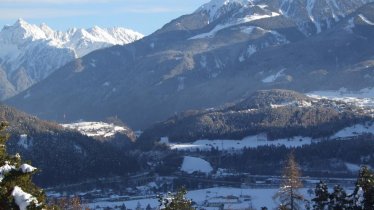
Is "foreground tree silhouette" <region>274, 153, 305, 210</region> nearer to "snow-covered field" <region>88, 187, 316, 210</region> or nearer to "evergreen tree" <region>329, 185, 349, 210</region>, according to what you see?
"evergreen tree" <region>329, 185, 349, 210</region>

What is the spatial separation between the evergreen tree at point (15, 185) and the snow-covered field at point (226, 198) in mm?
117666

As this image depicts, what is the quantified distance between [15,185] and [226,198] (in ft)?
446

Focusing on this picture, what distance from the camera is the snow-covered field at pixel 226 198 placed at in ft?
495

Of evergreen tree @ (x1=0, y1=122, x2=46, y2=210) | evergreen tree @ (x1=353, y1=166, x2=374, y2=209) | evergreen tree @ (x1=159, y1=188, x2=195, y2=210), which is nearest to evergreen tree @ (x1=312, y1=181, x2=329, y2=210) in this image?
evergreen tree @ (x1=353, y1=166, x2=374, y2=209)

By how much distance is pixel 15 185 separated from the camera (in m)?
26.0

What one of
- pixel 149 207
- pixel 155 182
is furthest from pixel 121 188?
pixel 149 207

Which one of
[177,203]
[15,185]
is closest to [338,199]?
[177,203]

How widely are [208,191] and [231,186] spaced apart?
350 inches

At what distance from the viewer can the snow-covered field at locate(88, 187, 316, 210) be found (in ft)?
495

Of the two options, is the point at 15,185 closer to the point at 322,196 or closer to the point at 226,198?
the point at 322,196

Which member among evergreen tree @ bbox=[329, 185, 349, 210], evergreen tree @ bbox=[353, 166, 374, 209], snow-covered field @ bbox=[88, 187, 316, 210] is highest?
evergreen tree @ bbox=[353, 166, 374, 209]

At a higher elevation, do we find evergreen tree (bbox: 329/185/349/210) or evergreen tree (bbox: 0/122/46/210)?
evergreen tree (bbox: 0/122/46/210)

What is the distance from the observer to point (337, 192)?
51.2 m

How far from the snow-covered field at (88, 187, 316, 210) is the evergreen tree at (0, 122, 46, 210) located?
4633 inches
